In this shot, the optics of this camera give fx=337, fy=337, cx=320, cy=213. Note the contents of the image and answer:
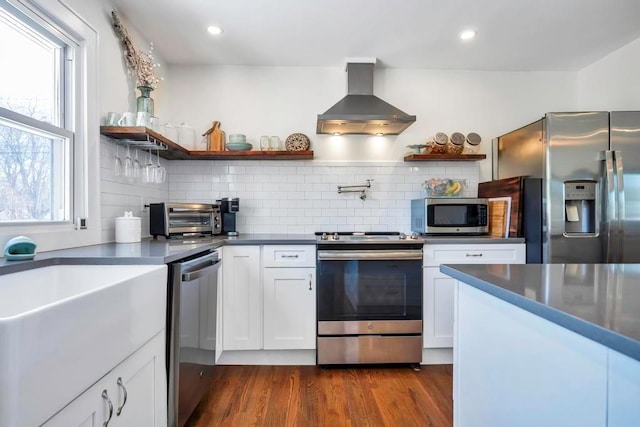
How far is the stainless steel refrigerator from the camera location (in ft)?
7.64

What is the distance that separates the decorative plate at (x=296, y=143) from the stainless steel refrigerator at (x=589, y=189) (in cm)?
182

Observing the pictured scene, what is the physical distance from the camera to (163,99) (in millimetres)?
2930

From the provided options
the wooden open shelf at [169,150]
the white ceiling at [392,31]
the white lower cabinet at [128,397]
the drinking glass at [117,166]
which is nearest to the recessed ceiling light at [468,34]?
the white ceiling at [392,31]

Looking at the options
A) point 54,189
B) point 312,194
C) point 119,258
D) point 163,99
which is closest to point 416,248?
point 312,194

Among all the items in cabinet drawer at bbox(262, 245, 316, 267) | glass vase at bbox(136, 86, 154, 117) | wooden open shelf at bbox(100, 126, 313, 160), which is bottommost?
cabinet drawer at bbox(262, 245, 316, 267)

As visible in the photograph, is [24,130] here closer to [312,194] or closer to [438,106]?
[312,194]

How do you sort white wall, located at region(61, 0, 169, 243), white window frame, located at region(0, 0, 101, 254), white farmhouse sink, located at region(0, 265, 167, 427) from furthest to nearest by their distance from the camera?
white wall, located at region(61, 0, 169, 243), white window frame, located at region(0, 0, 101, 254), white farmhouse sink, located at region(0, 265, 167, 427)

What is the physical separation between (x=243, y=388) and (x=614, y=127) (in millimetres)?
3079

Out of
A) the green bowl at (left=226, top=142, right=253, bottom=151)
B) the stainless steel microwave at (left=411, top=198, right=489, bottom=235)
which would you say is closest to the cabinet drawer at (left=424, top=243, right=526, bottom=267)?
the stainless steel microwave at (left=411, top=198, right=489, bottom=235)

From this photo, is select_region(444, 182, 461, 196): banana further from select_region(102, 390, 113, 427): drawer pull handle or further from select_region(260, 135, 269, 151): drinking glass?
select_region(102, 390, 113, 427): drawer pull handle

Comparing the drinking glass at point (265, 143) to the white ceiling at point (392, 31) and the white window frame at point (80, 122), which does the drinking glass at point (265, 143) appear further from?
the white window frame at point (80, 122)

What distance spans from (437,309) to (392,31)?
6.75 feet

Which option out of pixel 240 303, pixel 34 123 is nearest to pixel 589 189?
pixel 240 303

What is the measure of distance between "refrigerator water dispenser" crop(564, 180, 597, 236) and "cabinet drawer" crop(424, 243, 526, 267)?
346 mm
